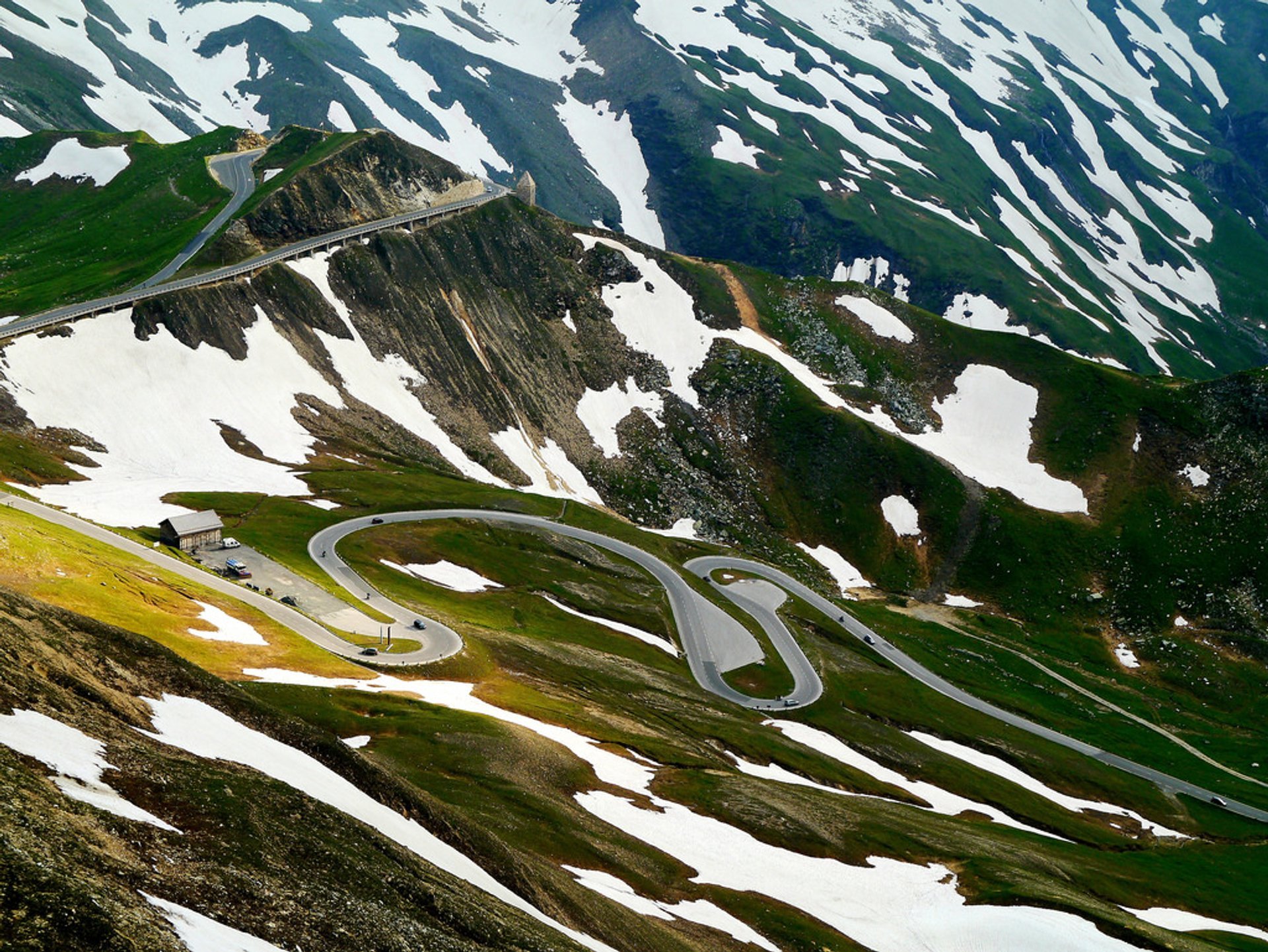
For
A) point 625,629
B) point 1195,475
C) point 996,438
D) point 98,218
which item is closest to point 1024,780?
point 625,629

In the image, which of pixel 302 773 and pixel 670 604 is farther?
pixel 670 604

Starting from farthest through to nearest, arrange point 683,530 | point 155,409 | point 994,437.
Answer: point 994,437
point 683,530
point 155,409

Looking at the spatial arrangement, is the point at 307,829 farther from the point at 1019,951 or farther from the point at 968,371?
the point at 968,371

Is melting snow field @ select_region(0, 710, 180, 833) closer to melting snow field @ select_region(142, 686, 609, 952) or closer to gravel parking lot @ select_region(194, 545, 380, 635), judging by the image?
melting snow field @ select_region(142, 686, 609, 952)

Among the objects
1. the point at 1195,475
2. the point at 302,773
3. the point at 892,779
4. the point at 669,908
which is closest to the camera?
the point at 302,773

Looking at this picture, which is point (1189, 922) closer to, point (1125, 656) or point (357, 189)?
point (1125, 656)

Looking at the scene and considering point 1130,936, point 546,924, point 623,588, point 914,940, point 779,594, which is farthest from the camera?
point 779,594

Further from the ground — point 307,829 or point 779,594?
point 307,829

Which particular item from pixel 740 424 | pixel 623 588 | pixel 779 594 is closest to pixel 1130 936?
pixel 623 588
